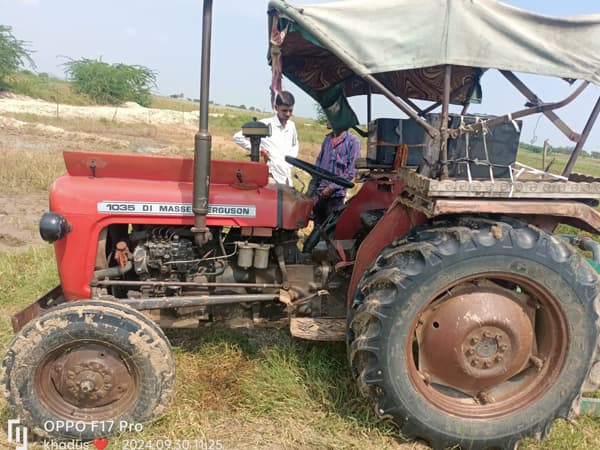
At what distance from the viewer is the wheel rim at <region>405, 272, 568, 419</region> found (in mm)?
2361

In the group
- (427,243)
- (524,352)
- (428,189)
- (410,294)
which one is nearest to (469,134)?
(428,189)

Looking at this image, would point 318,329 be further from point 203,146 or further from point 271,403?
point 203,146

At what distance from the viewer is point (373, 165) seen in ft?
11.4

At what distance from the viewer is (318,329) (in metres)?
2.74

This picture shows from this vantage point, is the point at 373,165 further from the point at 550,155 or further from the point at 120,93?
the point at 120,93

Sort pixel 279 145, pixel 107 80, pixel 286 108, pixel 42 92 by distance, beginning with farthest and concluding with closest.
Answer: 1. pixel 107 80
2. pixel 42 92
3. pixel 279 145
4. pixel 286 108

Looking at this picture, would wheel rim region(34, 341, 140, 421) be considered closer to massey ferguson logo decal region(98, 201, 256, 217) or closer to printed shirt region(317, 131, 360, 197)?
massey ferguson logo decal region(98, 201, 256, 217)

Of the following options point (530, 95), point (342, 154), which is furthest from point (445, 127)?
point (342, 154)

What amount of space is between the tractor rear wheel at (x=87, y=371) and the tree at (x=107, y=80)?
36.0 metres

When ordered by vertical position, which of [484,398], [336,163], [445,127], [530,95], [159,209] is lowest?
[484,398]

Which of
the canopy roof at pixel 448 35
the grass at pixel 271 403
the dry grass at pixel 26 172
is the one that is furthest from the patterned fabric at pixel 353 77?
the dry grass at pixel 26 172

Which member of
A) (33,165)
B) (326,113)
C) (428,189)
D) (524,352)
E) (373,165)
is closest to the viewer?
(428,189)

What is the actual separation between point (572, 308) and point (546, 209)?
19.8 inches

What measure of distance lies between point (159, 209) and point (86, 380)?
0.98 meters
